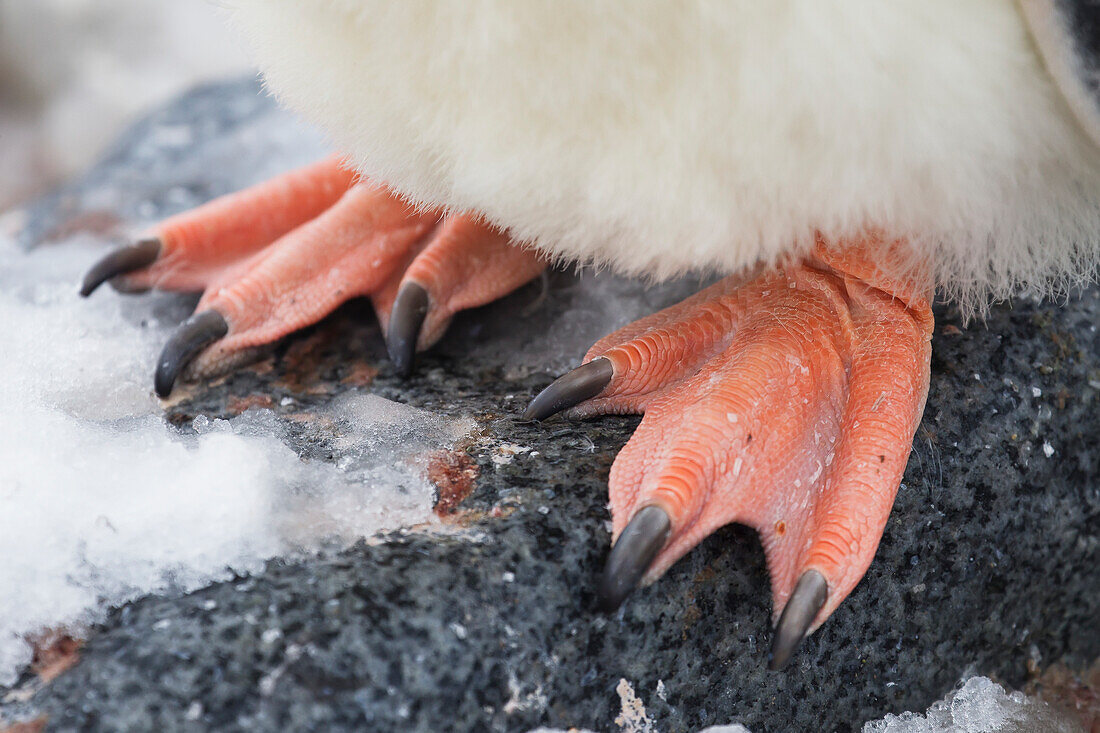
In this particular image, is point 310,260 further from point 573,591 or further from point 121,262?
point 573,591

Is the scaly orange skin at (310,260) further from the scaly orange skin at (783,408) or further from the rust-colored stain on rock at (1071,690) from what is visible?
the rust-colored stain on rock at (1071,690)

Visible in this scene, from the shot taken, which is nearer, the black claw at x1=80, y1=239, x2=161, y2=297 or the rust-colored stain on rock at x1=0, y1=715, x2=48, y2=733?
the rust-colored stain on rock at x1=0, y1=715, x2=48, y2=733

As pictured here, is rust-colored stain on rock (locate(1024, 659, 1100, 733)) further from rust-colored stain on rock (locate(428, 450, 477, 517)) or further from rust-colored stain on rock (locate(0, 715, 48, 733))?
rust-colored stain on rock (locate(0, 715, 48, 733))

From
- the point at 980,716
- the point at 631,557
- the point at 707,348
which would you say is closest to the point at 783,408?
the point at 707,348

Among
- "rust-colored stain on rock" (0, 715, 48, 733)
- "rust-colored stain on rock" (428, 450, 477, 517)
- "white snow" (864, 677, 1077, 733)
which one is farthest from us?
"white snow" (864, 677, 1077, 733)

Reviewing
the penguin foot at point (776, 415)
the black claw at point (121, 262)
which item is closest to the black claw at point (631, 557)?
the penguin foot at point (776, 415)

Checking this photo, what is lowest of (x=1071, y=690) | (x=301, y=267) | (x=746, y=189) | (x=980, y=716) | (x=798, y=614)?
(x=1071, y=690)

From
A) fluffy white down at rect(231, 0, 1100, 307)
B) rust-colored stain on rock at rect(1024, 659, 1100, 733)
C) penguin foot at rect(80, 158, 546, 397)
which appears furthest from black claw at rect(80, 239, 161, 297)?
rust-colored stain on rock at rect(1024, 659, 1100, 733)

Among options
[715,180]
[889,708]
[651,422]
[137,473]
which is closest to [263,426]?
[137,473]
